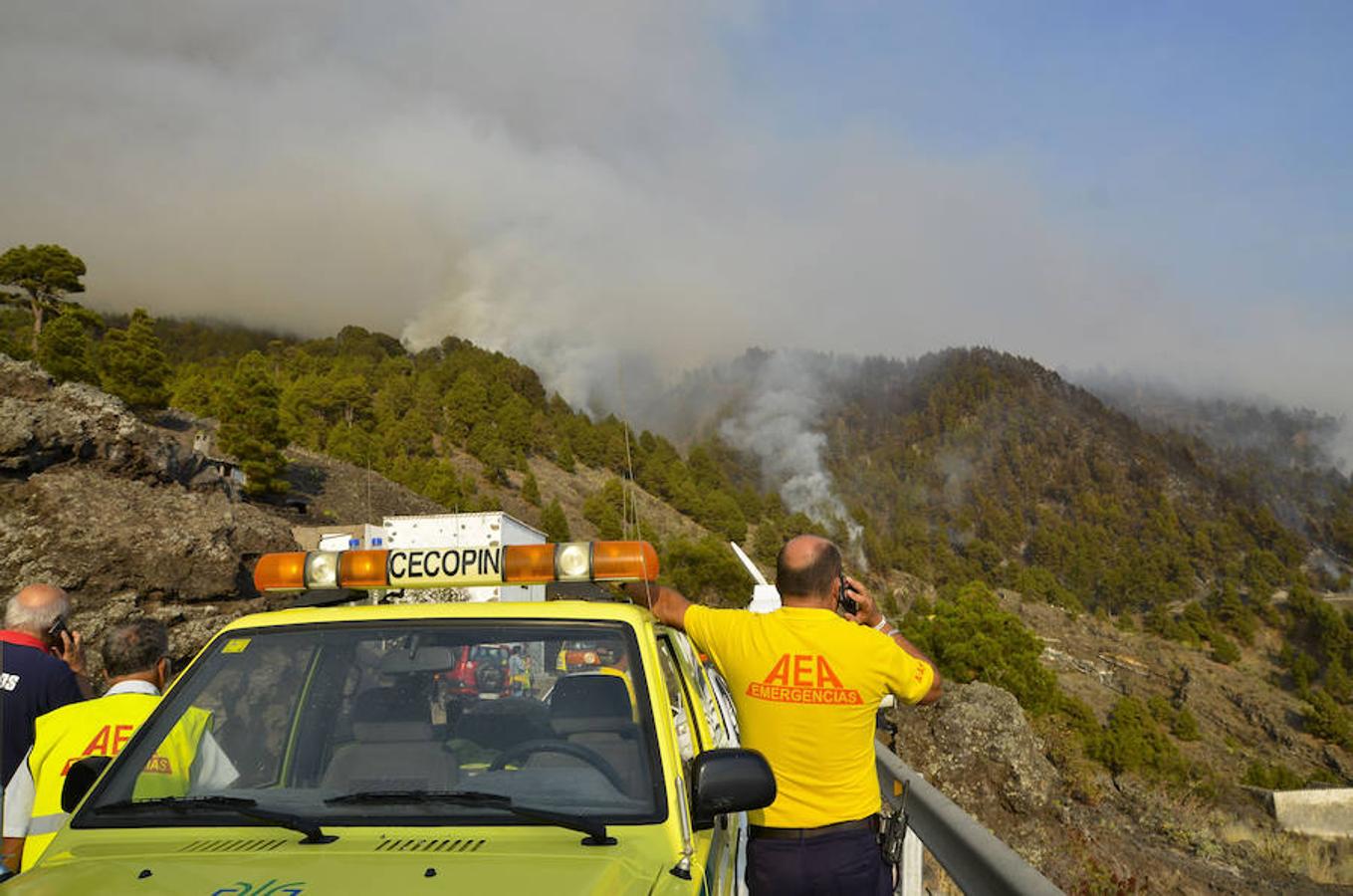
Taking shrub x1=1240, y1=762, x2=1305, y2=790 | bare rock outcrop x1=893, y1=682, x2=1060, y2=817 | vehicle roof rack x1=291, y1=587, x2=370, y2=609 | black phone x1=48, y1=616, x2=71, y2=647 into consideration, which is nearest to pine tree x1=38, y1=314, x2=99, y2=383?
bare rock outcrop x1=893, y1=682, x2=1060, y2=817

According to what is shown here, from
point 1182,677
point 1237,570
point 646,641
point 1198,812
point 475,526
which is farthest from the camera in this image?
point 1237,570

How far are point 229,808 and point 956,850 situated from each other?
271 cm

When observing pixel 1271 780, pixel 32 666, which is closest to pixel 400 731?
pixel 32 666

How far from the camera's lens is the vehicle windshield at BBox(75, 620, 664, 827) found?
288cm

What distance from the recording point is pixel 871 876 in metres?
3.71

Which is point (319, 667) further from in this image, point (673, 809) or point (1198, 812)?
point (1198, 812)

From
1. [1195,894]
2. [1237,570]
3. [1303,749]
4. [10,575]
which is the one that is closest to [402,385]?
[1303,749]

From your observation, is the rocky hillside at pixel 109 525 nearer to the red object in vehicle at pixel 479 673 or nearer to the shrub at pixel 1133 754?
the red object in vehicle at pixel 479 673

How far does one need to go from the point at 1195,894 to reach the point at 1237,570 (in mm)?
213680

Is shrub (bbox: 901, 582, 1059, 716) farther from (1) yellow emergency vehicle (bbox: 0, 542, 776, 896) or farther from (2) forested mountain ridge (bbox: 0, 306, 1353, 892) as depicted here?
(1) yellow emergency vehicle (bbox: 0, 542, 776, 896)

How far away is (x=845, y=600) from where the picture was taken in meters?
3.96

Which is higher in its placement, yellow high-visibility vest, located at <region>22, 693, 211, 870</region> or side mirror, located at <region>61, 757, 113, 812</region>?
side mirror, located at <region>61, 757, 113, 812</region>

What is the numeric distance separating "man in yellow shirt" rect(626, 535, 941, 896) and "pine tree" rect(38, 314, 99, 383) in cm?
5448

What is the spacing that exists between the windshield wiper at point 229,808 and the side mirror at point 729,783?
0.98 metres
